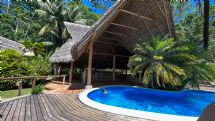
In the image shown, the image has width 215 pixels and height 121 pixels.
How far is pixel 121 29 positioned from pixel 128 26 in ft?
2.97

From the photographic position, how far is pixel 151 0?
9.08 meters

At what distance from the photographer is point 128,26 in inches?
421

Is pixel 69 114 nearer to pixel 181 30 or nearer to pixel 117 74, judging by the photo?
pixel 117 74

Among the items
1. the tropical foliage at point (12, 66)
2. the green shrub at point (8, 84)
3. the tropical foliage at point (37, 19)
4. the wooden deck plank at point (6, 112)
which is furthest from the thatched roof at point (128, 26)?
the tropical foliage at point (37, 19)

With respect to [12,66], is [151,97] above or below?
below

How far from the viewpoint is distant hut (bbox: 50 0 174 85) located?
8195 millimetres

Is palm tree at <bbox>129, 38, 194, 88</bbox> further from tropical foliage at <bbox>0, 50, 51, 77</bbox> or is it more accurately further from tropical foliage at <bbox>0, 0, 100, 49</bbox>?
tropical foliage at <bbox>0, 0, 100, 49</bbox>

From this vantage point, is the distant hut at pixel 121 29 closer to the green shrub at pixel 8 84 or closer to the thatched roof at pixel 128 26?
the thatched roof at pixel 128 26

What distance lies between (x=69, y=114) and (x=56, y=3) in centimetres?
2150

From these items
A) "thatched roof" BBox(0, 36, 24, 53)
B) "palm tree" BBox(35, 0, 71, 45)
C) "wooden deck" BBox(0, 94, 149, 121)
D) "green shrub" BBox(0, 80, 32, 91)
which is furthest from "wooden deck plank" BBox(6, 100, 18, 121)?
"palm tree" BBox(35, 0, 71, 45)

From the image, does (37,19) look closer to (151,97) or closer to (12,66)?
(12,66)

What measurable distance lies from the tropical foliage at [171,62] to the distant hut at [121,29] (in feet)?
5.28

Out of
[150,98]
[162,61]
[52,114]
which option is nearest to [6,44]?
[52,114]

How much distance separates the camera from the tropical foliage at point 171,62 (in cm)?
844
